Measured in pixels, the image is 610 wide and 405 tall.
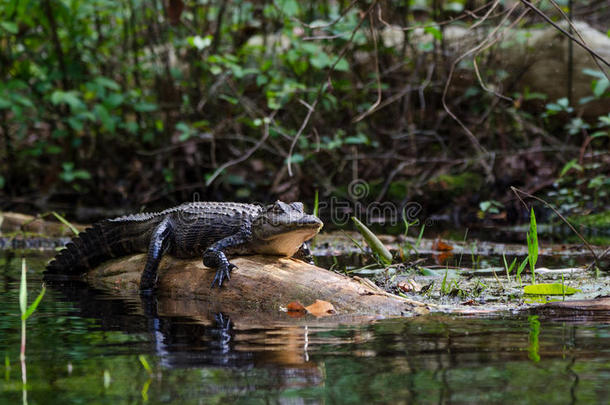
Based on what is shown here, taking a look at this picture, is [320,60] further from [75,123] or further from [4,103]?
[4,103]

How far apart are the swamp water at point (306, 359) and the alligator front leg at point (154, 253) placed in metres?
0.94

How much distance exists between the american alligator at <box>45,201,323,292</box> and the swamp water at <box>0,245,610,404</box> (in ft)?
2.34

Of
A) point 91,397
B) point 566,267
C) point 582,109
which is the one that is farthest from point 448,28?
point 91,397

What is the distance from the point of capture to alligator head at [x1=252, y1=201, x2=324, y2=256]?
409cm

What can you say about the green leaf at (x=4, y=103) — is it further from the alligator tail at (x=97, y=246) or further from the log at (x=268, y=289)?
the log at (x=268, y=289)

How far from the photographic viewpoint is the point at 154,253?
4.65 meters

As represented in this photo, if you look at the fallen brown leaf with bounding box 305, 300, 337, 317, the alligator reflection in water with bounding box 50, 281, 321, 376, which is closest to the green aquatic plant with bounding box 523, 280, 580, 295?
the fallen brown leaf with bounding box 305, 300, 337, 317

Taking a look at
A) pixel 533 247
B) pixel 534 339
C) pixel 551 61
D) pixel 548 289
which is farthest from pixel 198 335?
pixel 551 61

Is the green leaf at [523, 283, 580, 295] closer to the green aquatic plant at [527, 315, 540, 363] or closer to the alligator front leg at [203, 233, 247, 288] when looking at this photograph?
the green aquatic plant at [527, 315, 540, 363]

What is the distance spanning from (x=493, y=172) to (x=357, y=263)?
5316 millimetres

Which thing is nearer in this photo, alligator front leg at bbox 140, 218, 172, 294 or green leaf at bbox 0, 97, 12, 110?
alligator front leg at bbox 140, 218, 172, 294

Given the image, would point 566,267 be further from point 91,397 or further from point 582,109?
point 582,109

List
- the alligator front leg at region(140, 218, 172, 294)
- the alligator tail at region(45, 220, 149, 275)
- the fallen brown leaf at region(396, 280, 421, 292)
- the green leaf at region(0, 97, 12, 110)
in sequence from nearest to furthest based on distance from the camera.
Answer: the fallen brown leaf at region(396, 280, 421, 292) → the alligator front leg at region(140, 218, 172, 294) → the alligator tail at region(45, 220, 149, 275) → the green leaf at region(0, 97, 12, 110)

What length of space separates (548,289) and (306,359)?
1.87m
